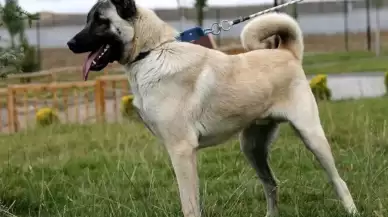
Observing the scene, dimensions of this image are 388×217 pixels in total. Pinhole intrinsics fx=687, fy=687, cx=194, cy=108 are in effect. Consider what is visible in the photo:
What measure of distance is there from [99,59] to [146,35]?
0.32 metres

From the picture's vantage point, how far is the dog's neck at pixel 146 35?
4.10m

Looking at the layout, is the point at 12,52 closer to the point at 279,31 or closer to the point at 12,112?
the point at 279,31

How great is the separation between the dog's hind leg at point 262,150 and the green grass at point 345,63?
18.7 meters

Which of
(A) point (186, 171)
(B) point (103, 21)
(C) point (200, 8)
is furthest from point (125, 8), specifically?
(C) point (200, 8)

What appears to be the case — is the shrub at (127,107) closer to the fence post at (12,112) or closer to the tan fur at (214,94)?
the fence post at (12,112)

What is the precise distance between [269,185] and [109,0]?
184 cm

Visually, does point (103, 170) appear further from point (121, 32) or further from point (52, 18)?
point (52, 18)

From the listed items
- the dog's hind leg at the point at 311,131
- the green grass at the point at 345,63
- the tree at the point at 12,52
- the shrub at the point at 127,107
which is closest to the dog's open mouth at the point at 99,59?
the tree at the point at 12,52

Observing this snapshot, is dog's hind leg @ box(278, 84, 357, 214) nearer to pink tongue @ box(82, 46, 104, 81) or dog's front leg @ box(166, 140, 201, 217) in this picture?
dog's front leg @ box(166, 140, 201, 217)

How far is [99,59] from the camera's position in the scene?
→ 404 centimetres

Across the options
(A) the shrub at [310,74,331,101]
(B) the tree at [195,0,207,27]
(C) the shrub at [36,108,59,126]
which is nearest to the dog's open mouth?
(C) the shrub at [36,108,59,126]

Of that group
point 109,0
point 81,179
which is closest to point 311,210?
point 109,0

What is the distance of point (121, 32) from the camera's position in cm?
404

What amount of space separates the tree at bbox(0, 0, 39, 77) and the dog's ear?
97cm
